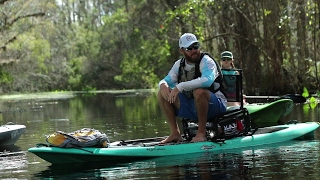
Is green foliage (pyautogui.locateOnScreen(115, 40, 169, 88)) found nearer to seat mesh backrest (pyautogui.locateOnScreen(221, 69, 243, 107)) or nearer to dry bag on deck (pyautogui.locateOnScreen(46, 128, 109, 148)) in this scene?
seat mesh backrest (pyautogui.locateOnScreen(221, 69, 243, 107))

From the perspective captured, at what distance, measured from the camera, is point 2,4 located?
30.1 m

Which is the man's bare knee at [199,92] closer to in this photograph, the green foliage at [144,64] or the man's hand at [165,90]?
the man's hand at [165,90]

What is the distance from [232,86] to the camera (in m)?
7.73

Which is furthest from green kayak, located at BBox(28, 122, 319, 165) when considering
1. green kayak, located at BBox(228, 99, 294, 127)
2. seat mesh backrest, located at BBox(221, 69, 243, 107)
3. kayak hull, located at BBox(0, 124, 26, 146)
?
green kayak, located at BBox(228, 99, 294, 127)

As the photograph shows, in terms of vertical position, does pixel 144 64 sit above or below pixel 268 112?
above

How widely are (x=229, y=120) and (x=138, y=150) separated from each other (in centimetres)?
125

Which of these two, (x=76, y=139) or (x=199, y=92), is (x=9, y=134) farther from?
(x=199, y=92)

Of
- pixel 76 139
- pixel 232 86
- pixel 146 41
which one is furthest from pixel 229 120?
pixel 146 41

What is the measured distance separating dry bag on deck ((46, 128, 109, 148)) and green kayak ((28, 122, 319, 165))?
0.18 ft

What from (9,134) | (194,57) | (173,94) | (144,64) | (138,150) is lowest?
(138,150)

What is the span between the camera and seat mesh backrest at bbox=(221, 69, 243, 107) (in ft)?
25.2

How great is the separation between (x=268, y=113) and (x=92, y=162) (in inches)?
184

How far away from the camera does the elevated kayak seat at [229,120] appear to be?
7.50 m

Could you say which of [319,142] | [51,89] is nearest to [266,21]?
[319,142]
